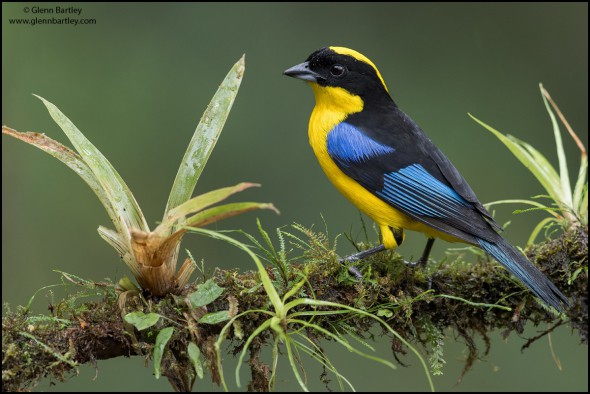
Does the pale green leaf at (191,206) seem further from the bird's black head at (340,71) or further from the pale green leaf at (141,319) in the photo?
the bird's black head at (340,71)

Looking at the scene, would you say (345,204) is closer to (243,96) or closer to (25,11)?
(243,96)

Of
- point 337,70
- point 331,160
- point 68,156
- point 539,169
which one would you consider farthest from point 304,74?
point 68,156

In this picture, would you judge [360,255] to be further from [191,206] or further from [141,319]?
[141,319]

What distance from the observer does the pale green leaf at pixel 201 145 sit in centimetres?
319

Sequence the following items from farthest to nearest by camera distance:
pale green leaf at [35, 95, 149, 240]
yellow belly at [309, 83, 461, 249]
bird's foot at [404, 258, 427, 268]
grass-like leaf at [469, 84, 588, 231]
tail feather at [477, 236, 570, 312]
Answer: yellow belly at [309, 83, 461, 249] < grass-like leaf at [469, 84, 588, 231] < bird's foot at [404, 258, 427, 268] < tail feather at [477, 236, 570, 312] < pale green leaf at [35, 95, 149, 240]

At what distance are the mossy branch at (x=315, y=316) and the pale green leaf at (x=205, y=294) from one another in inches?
1.6

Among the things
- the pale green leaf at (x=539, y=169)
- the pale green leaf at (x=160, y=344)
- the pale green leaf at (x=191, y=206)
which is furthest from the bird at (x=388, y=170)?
the pale green leaf at (x=160, y=344)

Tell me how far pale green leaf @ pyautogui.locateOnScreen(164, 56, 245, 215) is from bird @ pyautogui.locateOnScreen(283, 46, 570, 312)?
95cm

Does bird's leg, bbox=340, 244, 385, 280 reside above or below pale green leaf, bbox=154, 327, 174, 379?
above

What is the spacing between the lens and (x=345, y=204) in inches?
297

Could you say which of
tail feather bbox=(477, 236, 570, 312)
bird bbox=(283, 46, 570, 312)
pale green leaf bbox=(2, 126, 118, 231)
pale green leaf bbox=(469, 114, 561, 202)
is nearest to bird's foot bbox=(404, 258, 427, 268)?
bird bbox=(283, 46, 570, 312)

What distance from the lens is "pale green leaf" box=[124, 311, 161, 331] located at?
2846 millimetres

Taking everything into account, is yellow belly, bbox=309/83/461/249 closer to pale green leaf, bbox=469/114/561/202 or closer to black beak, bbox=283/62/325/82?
black beak, bbox=283/62/325/82

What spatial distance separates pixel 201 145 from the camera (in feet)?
10.7
